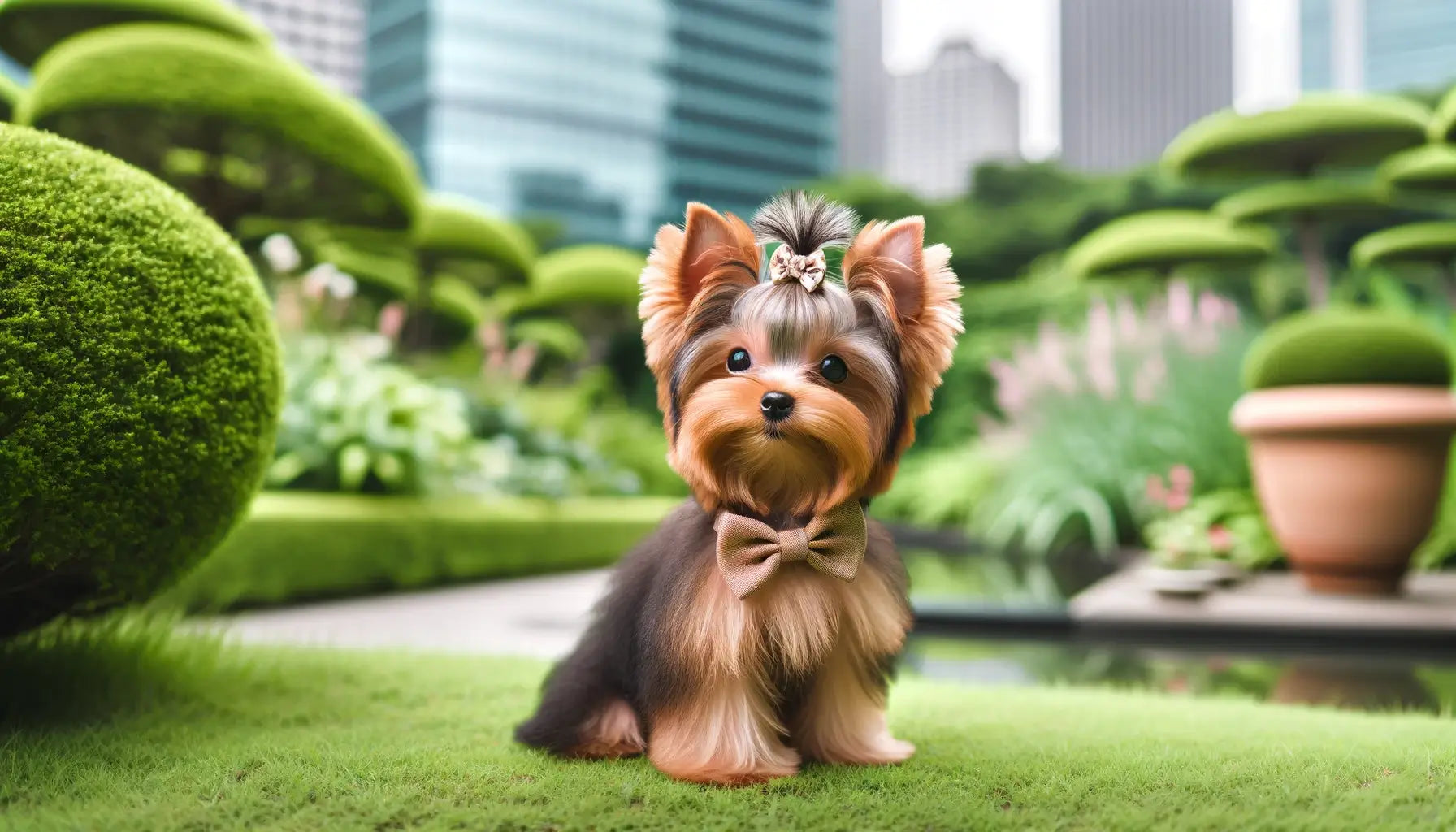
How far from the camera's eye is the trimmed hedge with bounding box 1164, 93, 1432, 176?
33.9 feet

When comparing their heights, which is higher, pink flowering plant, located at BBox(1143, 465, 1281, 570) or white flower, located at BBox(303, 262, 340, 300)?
white flower, located at BBox(303, 262, 340, 300)

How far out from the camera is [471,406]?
12117mm

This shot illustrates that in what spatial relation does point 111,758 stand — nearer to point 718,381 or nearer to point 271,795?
point 271,795

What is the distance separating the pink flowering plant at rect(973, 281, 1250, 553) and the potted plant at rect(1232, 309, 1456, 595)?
9.40 feet

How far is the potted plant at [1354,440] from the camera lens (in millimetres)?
7582

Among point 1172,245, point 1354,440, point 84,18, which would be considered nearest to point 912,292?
point 1354,440

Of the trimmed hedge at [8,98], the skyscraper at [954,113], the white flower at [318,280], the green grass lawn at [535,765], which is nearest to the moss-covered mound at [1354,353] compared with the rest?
the green grass lawn at [535,765]

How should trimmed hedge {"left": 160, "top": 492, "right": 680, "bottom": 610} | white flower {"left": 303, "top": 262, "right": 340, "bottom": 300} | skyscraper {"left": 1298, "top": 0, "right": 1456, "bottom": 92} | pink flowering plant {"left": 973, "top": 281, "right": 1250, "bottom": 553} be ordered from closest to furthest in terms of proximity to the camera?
1. trimmed hedge {"left": 160, "top": 492, "right": 680, "bottom": 610}
2. white flower {"left": 303, "top": 262, "right": 340, "bottom": 300}
3. pink flowering plant {"left": 973, "top": 281, "right": 1250, "bottom": 553}
4. skyscraper {"left": 1298, "top": 0, "right": 1456, "bottom": 92}

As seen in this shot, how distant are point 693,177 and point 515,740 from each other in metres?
71.5

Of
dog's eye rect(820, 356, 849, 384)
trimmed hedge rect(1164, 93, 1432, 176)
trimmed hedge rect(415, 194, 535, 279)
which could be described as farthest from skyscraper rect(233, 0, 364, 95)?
dog's eye rect(820, 356, 849, 384)

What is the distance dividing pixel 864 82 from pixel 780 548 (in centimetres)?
13182

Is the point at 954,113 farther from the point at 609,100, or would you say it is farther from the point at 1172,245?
the point at 1172,245

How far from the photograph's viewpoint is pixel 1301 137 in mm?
10688

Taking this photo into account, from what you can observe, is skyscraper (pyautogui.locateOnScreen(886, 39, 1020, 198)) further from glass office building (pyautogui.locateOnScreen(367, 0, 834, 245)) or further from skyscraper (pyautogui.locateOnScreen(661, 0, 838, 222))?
glass office building (pyautogui.locateOnScreen(367, 0, 834, 245))
